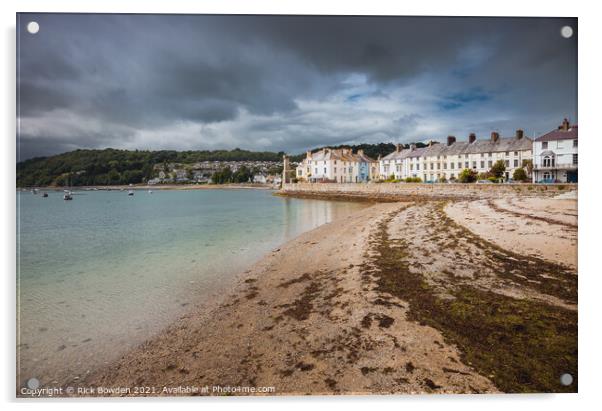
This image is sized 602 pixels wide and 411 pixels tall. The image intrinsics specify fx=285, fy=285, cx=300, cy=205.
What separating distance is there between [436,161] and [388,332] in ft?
89.3

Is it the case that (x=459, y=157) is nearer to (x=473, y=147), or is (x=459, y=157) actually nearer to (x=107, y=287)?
(x=473, y=147)

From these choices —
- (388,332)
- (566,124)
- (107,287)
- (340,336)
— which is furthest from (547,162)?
(107,287)

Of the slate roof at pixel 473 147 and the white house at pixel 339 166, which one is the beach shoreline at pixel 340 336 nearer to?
the slate roof at pixel 473 147

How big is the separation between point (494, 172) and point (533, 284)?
18553mm

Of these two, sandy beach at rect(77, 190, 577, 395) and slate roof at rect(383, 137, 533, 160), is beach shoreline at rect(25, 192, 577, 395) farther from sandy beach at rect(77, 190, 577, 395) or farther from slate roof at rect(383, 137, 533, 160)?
slate roof at rect(383, 137, 533, 160)

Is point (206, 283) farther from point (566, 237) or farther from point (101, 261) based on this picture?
point (566, 237)

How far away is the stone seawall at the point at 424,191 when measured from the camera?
42.6 feet

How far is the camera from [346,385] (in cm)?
185

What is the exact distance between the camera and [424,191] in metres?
18.5

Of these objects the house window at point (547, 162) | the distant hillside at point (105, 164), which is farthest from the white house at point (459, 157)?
the house window at point (547, 162)

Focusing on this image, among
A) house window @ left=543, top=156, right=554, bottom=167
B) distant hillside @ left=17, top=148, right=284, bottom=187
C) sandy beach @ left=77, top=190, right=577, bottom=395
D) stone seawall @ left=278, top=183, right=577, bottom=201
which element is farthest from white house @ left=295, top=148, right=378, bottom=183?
sandy beach @ left=77, top=190, right=577, bottom=395

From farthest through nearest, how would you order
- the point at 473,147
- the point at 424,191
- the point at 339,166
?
the point at 339,166 < the point at 473,147 < the point at 424,191
